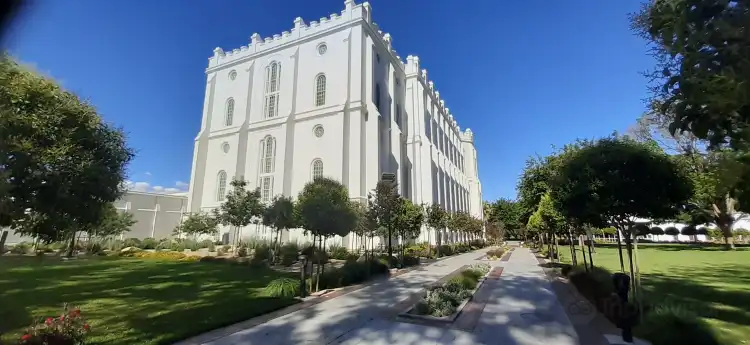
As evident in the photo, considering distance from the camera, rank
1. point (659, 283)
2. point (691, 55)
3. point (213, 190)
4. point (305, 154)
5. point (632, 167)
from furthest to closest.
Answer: point (213, 190) → point (305, 154) → point (659, 283) → point (632, 167) → point (691, 55)

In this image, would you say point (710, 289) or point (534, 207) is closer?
point (710, 289)

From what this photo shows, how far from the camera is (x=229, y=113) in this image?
43188 mm

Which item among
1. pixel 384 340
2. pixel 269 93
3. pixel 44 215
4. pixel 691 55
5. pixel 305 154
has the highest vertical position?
pixel 269 93

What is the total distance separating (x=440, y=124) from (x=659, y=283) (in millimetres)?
49336

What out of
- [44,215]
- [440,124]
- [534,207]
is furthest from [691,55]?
[440,124]

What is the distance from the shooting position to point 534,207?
780 inches

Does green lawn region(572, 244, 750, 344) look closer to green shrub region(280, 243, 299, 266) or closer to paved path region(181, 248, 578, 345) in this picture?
paved path region(181, 248, 578, 345)

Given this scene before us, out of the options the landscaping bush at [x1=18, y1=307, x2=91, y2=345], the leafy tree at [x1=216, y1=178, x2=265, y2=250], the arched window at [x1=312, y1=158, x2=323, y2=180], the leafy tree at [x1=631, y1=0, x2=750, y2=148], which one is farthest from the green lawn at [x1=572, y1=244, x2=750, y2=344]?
the arched window at [x1=312, y1=158, x2=323, y2=180]

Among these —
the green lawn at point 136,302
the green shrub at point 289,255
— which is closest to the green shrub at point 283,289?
the green lawn at point 136,302

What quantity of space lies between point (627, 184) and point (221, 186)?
4059 centimetres

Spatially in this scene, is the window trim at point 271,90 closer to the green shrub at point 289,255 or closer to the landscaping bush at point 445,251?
the green shrub at point 289,255

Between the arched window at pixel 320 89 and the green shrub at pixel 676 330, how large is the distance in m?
34.0

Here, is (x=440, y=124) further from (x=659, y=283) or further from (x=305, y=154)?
(x=659, y=283)

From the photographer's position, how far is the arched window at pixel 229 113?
42844mm
